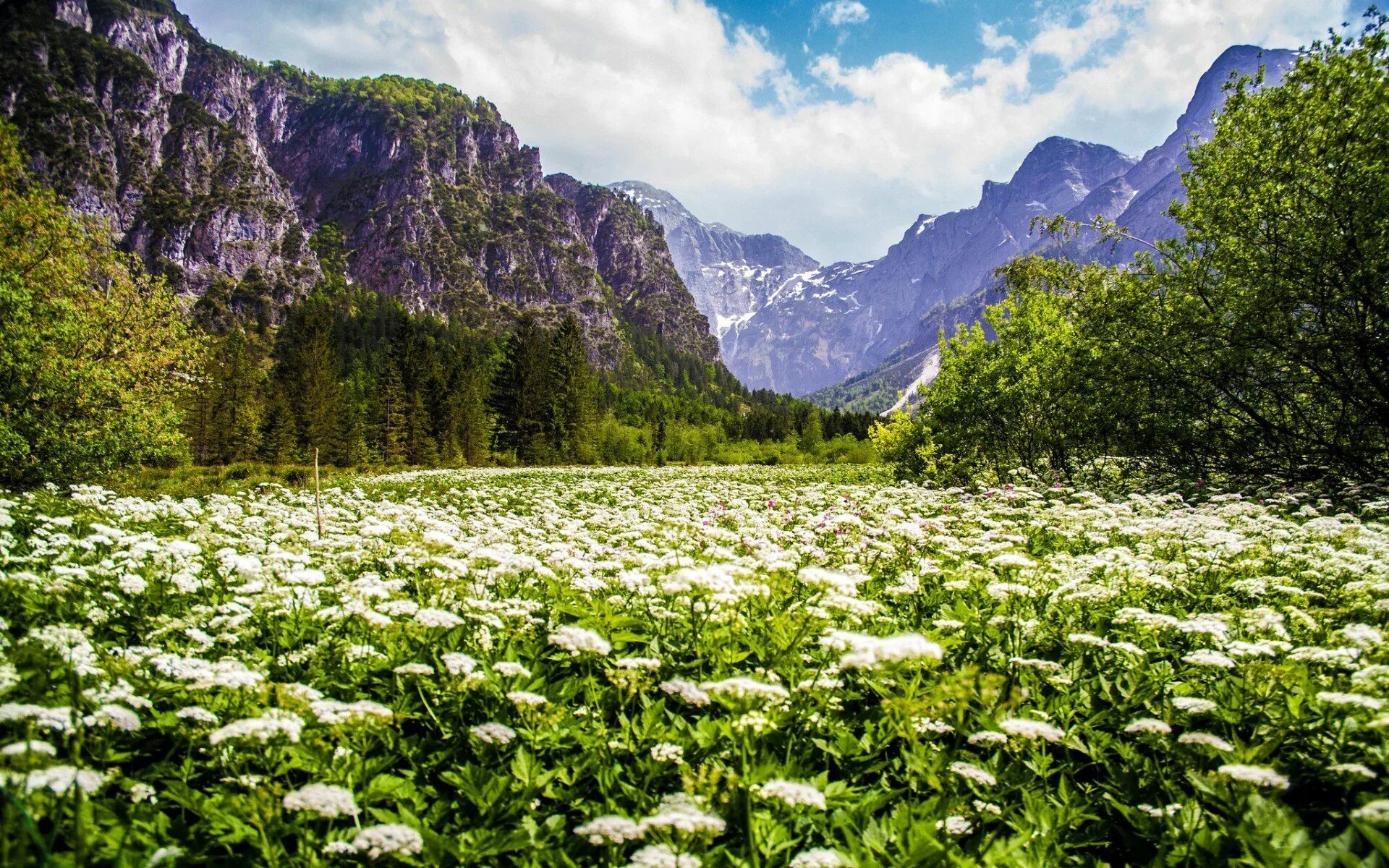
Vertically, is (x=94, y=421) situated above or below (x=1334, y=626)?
above

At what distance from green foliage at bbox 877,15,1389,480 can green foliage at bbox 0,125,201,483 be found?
3081cm

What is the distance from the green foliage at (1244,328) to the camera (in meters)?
13.7

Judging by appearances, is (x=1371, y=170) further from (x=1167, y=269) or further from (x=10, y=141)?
(x=10, y=141)

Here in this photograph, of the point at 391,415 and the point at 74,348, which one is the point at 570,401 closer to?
the point at 391,415

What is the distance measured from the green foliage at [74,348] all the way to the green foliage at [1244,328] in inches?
1213

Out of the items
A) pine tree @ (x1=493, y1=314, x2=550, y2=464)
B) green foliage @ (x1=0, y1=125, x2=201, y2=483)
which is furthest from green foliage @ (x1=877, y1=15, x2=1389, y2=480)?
pine tree @ (x1=493, y1=314, x2=550, y2=464)

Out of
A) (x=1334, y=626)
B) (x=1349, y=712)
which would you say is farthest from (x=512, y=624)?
(x=1334, y=626)

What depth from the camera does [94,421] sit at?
64.0 feet

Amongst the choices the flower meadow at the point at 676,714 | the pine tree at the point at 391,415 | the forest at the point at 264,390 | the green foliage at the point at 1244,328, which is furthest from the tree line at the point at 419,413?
the flower meadow at the point at 676,714

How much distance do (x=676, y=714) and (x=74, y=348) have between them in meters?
27.1

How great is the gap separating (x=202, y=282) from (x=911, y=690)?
254138 mm

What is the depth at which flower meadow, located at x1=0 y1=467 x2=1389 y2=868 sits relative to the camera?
2.63 m

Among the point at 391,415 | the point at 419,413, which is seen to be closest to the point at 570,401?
the point at 419,413

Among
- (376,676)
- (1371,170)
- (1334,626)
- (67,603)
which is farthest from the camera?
(1371,170)
